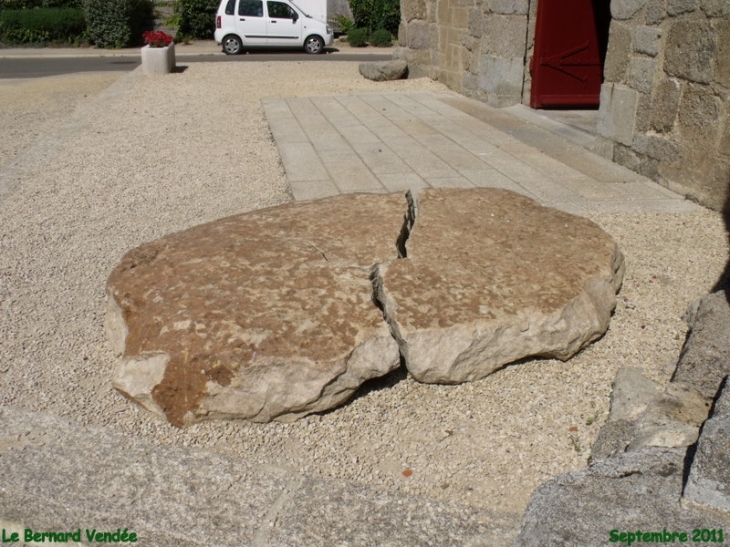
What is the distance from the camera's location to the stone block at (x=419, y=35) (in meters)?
11.7

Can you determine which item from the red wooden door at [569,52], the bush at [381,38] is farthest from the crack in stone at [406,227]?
the bush at [381,38]

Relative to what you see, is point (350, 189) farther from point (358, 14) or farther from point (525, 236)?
point (358, 14)

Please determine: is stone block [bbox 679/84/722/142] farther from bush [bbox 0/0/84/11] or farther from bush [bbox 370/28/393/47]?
bush [bbox 0/0/84/11]

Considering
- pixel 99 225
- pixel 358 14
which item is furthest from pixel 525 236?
pixel 358 14

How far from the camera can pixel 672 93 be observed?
5.69 metres

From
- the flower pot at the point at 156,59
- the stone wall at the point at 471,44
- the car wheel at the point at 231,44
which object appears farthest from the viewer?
the car wheel at the point at 231,44

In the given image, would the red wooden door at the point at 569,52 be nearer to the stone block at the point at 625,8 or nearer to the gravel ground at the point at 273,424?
the stone block at the point at 625,8

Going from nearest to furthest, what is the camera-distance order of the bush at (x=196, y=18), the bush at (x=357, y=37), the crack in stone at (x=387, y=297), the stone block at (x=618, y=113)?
the crack in stone at (x=387, y=297) → the stone block at (x=618, y=113) → the bush at (x=357, y=37) → the bush at (x=196, y=18)

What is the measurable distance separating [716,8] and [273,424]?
15.1ft

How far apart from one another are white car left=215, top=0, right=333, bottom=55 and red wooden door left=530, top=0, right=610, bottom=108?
11.2 meters

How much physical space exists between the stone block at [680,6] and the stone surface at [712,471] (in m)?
4.37

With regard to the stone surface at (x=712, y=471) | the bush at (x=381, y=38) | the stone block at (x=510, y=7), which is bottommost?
the stone surface at (x=712, y=471)

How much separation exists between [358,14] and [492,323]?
69.0ft

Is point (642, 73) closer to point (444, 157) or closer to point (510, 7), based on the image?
point (444, 157)
